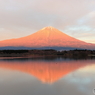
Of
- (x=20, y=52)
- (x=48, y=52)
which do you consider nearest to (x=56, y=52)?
(x=48, y=52)

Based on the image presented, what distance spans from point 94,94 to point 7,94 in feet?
6.63

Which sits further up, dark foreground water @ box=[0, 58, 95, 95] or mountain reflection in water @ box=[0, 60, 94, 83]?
dark foreground water @ box=[0, 58, 95, 95]

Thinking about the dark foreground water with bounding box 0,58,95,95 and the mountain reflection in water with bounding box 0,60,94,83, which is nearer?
the dark foreground water with bounding box 0,58,95,95

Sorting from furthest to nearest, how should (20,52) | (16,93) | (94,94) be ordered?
(20,52) < (16,93) < (94,94)

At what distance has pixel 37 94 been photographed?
338cm

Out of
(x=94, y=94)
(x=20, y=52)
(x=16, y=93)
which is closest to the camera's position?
(x=94, y=94)

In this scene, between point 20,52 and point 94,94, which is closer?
point 94,94

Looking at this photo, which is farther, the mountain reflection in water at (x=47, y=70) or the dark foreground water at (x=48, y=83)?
the mountain reflection in water at (x=47, y=70)

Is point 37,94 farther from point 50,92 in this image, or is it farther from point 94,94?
point 94,94

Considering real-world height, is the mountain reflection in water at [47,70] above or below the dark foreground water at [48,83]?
below

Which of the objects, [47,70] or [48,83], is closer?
[48,83]

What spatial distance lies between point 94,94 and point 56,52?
40.6 metres

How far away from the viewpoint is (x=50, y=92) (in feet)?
11.6

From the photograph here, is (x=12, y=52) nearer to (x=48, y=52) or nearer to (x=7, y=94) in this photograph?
(x=48, y=52)
